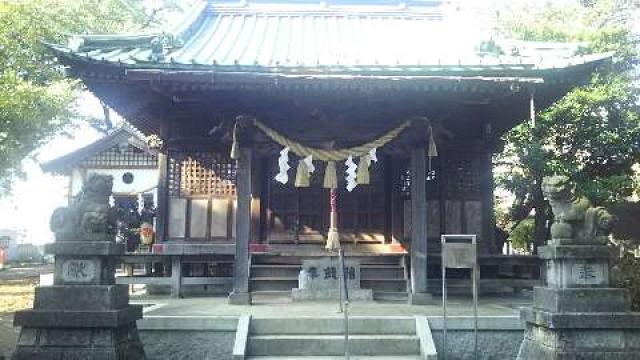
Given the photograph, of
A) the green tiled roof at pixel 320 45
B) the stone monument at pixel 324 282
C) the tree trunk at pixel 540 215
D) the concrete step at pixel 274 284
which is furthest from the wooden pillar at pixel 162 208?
the tree trunk at pixel 540 215

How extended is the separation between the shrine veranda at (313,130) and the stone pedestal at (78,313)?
2.77m

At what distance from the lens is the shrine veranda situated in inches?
393

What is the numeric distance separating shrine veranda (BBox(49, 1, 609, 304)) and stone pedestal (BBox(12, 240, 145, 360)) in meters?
2.77

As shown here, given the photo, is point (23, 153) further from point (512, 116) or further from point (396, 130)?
point (512, 116)

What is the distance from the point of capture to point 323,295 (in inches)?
444

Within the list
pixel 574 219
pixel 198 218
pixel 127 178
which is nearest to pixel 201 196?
pixel 198 218

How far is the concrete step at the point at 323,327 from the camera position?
888cm

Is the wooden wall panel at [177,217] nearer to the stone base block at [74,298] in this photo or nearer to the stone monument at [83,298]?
the stone monument at [83,298]

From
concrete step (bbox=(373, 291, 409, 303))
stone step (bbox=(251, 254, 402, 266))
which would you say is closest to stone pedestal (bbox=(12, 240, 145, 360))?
stone step (bbox=(251, 254, 402, 266))

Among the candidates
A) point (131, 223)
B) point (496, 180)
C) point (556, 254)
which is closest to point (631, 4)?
point (496, 180)

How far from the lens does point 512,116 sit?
12.8 m

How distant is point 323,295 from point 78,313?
507 cm

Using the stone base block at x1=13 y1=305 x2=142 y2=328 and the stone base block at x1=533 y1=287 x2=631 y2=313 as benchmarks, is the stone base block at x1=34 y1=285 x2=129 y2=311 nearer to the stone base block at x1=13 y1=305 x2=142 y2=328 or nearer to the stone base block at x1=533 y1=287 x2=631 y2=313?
the stone base block at x1=13 y1=305 x2=142 y2=328

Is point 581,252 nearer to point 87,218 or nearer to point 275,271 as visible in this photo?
point 275,271
